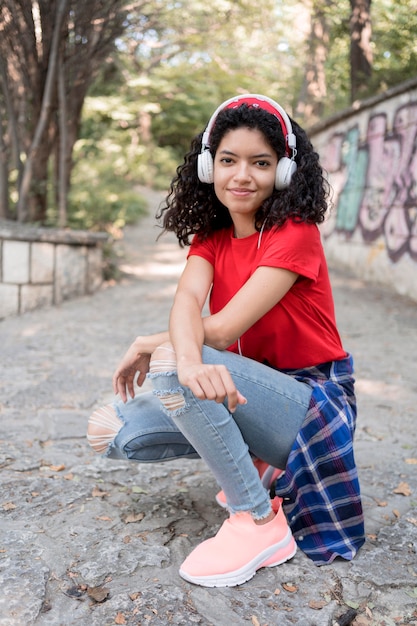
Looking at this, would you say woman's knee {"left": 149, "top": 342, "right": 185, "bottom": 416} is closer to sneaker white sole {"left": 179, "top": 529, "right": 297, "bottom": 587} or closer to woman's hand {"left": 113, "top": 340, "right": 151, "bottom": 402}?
woman's hand {"left": 113, "top": 340, "right": 151, "bottom": 402}

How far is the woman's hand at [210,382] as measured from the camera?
5.38 ft

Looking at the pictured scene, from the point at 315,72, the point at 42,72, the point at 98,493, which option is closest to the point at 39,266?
the point at 42,72

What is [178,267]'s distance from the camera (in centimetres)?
870

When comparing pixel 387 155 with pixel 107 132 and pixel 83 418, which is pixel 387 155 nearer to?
pixel 83 418

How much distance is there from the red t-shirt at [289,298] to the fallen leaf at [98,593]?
823 mm

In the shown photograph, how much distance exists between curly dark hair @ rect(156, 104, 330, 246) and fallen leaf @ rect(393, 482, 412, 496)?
114 cm

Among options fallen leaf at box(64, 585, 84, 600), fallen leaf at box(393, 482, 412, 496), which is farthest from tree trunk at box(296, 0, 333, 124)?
fallen leaf at box(64, 585, 84, 600)

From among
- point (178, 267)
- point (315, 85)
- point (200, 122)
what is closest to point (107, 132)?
point (200, 122)

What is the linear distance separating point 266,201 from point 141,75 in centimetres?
1787

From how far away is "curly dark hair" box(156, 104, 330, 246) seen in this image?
1.89 metres

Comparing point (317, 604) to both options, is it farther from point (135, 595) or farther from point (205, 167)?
point (205, 167)

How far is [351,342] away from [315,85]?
9.69m

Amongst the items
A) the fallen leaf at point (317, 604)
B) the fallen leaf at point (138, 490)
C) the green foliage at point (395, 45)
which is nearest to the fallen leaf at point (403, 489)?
the fallen leaf at point (317, 604)

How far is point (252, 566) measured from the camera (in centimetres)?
179
